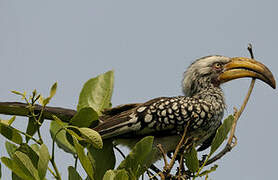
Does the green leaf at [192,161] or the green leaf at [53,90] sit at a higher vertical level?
the green leaf at [53,90]

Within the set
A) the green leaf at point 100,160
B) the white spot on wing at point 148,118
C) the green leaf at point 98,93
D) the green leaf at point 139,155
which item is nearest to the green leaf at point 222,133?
the green leaf at point 139,155

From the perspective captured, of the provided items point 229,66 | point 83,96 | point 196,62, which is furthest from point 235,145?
point 196,62

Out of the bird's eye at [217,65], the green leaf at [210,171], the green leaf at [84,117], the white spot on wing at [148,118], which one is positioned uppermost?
the bird's eye at [217,65]

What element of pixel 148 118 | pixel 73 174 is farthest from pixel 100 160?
pixel 148 118

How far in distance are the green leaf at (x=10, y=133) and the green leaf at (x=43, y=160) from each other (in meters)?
0.36

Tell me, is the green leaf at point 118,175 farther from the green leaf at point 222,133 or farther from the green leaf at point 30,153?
the green leaf at point 222,133

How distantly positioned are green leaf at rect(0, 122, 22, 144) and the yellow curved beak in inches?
79.1

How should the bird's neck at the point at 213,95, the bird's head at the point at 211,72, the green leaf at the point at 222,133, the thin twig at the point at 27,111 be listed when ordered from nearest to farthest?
the green leaf at the point at 222,133, the thin twig at the point at 27,111, the bird's neck at the point at 213,95, the bird's head at the point at 211,72

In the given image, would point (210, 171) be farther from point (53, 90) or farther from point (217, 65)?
point (217, 65)

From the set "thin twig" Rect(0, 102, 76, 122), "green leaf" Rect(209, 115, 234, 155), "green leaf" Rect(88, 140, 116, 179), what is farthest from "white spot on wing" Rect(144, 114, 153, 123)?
"green leaf" Rect(209, 115, 234, 155)

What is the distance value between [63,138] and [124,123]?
76cm

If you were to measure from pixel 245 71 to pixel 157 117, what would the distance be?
865 millimetres

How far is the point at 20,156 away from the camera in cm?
221

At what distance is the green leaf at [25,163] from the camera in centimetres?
221
